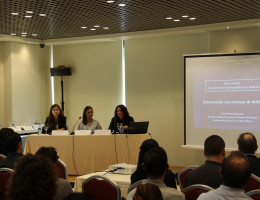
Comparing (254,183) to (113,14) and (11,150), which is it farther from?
(113,14)

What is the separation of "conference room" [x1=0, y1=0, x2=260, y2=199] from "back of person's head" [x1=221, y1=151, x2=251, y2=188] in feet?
18.8

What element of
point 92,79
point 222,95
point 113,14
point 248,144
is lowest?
point 248,144

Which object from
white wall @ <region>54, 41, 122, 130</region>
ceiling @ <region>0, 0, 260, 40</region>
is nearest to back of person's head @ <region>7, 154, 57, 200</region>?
ceiling @ <region>0, 0, 260, 40</region>

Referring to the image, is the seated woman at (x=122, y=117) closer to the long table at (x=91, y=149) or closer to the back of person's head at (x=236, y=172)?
the long table at (x=91, y=149)

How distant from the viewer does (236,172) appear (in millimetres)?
2459

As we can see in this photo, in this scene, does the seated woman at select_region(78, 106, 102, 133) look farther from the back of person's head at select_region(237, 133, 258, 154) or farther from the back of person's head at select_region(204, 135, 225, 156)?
the back of person's head at select_region(204, 135, 225, 156)

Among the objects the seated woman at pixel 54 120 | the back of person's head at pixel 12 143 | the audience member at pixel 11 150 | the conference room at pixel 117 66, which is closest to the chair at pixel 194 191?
the audience member at pixel 11 150

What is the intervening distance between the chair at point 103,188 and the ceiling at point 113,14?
3462mm

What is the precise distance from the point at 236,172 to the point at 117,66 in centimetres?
799

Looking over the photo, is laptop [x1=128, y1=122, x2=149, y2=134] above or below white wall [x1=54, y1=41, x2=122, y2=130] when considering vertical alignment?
below

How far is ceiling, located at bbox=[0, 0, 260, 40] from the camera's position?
21.0ft

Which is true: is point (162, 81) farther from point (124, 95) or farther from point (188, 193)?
point (188, 193)

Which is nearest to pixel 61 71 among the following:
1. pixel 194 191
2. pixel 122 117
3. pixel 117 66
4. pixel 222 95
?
pixel 117 66

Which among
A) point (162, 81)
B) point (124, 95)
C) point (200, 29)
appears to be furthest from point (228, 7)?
point (124, 95)
